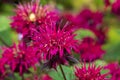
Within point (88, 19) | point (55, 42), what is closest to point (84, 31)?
point (88, 19)

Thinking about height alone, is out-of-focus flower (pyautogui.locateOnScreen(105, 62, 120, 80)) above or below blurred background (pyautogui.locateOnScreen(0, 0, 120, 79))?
below

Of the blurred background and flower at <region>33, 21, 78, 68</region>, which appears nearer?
flower at <region>33, 21, 78, 68</region>

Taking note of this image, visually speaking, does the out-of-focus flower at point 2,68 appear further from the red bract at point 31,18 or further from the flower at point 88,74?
the flower at point 88,74

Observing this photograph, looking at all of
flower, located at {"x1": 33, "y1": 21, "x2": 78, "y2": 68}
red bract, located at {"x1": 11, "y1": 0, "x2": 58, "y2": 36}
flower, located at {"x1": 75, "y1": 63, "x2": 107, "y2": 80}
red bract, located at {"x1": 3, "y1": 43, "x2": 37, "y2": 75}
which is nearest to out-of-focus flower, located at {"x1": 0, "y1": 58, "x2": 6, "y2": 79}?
red bract, located at {"x1": 3, "y1": 43, "x2": 37, "y2": 75}

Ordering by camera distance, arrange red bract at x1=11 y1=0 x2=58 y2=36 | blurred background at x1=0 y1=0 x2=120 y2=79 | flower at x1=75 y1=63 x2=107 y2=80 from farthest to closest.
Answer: blurred background at x1=0 y1=0 x2=120 y2=79 → red bract at x1=11 y1=0 x2=58 y2=36 → flower at x1=75 y1=63 x2=107 y2=80

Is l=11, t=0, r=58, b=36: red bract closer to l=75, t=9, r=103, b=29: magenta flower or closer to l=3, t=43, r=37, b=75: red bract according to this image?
l=3, t=43, r=37, b=75: red bract

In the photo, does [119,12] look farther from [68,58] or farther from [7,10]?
[7,10]

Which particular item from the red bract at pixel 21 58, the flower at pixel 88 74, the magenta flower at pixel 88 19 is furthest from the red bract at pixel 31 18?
the magenta flower at pixel 88 19
